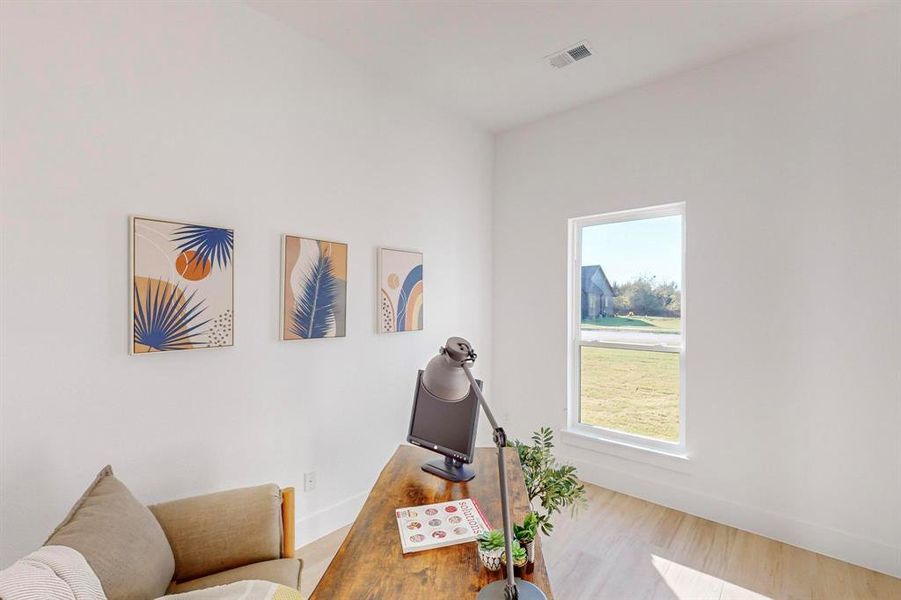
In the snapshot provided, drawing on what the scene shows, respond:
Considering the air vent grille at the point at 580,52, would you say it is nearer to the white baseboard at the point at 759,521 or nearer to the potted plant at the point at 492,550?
the potted plant at the point at 492,550

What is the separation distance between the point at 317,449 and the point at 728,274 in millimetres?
2704

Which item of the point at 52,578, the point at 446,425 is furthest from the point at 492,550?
the point at 52,578

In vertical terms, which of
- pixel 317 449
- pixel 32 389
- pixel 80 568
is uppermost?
pixel 32 389

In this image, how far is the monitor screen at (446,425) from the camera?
5.88 ft

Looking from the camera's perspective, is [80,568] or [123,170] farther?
[123,170]

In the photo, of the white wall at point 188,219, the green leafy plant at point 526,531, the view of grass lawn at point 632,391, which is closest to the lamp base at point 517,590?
the green leafy plant at point 526,531

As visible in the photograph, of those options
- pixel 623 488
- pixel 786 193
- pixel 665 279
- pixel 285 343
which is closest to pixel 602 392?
pixel 623 488

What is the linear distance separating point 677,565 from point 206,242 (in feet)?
9.48

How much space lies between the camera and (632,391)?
3.15m

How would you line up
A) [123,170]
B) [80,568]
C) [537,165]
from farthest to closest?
[537,165], [123,170], [80,568]

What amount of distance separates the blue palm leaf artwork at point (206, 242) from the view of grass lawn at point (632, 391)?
2.61 metres

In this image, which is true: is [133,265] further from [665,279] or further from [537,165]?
[665,279]

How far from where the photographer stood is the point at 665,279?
3.02 metres

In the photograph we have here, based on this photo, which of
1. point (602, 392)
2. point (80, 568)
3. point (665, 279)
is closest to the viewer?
point (80, 568)
